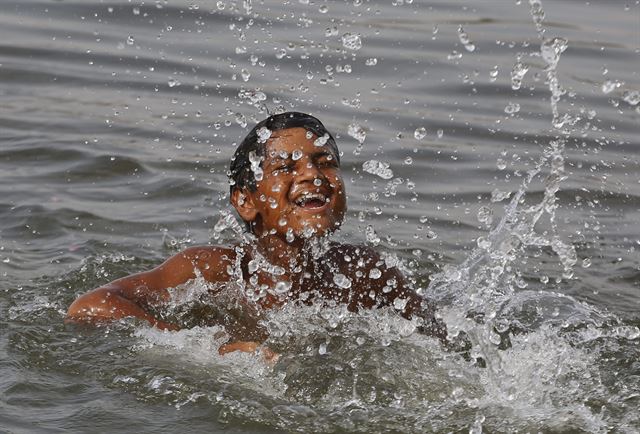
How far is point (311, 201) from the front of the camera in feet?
18.7

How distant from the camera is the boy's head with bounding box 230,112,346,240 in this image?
18.6 feet

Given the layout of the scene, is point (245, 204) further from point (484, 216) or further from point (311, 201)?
point (484, 216)

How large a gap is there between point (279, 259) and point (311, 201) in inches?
13.9

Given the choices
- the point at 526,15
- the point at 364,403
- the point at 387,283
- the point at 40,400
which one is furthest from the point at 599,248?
the point at 526,15

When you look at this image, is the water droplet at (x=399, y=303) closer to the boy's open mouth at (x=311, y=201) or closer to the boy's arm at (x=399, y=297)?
the boy's arm at (x=399, y=297)

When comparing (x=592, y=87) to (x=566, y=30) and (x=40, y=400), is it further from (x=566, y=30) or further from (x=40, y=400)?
(x=40, y=400)

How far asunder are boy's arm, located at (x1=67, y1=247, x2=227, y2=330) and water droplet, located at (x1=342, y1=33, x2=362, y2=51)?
4.07 metres

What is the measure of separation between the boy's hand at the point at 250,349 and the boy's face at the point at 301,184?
1.74ft

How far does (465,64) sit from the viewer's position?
34.2 ft

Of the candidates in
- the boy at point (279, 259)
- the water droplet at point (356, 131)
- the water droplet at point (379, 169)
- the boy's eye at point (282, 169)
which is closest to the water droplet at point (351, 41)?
the water droplet at point (356, 131)

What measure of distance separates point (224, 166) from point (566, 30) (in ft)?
12.7

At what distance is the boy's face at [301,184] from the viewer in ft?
18.6

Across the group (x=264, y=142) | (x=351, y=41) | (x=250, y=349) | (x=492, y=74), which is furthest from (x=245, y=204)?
(x=351, y=41)

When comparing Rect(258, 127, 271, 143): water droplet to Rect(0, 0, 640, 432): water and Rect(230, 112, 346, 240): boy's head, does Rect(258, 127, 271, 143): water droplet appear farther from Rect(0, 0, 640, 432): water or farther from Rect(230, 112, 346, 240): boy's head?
Rect(0, 0, 640, 432): water
